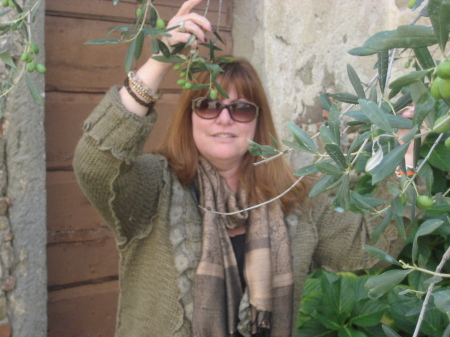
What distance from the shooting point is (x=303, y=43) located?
9.51ft

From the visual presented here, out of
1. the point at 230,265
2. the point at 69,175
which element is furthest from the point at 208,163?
the point at 69,175

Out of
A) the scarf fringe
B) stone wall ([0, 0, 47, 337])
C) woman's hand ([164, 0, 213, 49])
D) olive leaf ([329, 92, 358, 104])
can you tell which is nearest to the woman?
the scarf fringe

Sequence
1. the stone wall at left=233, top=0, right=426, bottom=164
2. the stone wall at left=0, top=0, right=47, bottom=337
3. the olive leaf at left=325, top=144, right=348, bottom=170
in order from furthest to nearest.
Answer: the stone wall at left=233, top=0, right=426, bottom=164 → the stone wall at left=0, top=0, right=47, bottom=337 → the olive leaf at left=325, top=144, right=348, bottom=170

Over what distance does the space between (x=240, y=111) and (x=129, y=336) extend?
80cm

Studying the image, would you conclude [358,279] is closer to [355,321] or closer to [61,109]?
[355,321]

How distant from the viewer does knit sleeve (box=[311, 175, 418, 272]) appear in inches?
78.0

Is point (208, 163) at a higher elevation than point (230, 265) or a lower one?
higher

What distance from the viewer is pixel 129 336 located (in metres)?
1.88

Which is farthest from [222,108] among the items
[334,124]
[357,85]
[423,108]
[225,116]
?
[423,108]

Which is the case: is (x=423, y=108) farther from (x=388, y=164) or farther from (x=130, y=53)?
(x=130, y=53)

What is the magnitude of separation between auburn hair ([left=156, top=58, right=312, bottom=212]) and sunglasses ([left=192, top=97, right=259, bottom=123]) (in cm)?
4

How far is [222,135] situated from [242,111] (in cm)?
11

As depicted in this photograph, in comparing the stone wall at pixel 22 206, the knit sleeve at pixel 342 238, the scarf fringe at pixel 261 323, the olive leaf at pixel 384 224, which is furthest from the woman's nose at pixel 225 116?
the olive leaf at pixel 384 224

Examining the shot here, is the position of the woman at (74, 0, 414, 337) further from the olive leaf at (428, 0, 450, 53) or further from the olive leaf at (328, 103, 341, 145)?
the olive leaf at (428, 0, 450, 53)
